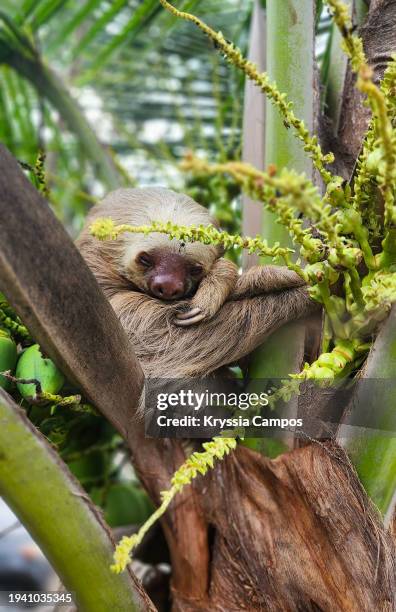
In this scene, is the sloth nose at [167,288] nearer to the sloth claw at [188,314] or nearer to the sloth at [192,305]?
the sloth at [192,305]

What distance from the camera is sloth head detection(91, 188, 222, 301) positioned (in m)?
1.51

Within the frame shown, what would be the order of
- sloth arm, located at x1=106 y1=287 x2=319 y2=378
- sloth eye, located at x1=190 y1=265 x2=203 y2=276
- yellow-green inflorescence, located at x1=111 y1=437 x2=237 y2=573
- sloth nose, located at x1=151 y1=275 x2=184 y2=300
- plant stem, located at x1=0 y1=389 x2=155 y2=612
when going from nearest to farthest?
1. yellow-green inflorescence, located at x1=111 y1=437 x2=237 y2=573
2. plant stem, located at x1=0 y1=389 x2=155 y2=612
3. sloth arm, located at x1=106 y1=287 x2=319 y2=378
4. sloth nose, located at x1=151 y1=275 x2=184 y2=300
5. sloth eye, located at x1=190 y1=265 x2=203 y2=276

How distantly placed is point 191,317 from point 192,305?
1.4 inches

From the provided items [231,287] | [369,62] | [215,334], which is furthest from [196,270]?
[369,62]

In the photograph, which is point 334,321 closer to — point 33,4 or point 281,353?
point 281,353

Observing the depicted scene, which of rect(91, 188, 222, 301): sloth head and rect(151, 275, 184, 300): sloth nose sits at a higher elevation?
rect(91, 188, 222, 301): sloth head

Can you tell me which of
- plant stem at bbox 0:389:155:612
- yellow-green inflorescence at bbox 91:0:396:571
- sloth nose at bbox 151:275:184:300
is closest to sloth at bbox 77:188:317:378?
sloth nose at bbox 151:275:184:300

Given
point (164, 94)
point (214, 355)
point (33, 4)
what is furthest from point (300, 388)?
point (164, 94)

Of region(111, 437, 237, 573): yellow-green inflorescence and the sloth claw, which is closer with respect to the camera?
region(111, 437, 237, 573): yellow-green inflorescence

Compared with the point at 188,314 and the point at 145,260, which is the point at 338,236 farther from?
the point at 145,260

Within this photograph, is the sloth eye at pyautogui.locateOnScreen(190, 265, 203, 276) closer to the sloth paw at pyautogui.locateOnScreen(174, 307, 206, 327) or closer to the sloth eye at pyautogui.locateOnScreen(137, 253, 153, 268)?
the sloth eye at pyautogui.locateOnScreen(137, 253, 153, 268)

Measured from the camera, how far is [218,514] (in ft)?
3.85

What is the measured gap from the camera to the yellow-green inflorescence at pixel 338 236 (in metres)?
0.70

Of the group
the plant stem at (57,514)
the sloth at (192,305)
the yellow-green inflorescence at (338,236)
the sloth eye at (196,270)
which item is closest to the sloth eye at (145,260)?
the sloth at (192,305)
